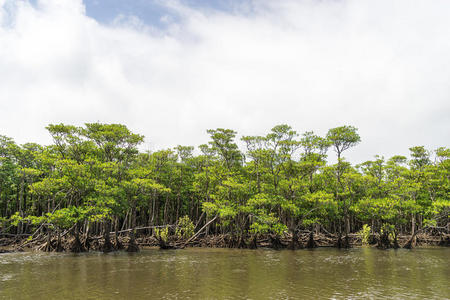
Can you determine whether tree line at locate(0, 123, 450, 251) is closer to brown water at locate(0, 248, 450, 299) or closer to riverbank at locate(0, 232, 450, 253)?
riverbank at locate(0, 232, 450, 253)

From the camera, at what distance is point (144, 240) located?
1447 inches

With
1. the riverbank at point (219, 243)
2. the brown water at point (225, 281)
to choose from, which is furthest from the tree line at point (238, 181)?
the brown water at point (225, 281)

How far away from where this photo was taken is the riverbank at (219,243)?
2909cm

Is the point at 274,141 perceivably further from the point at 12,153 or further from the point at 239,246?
A: the point at 12,153

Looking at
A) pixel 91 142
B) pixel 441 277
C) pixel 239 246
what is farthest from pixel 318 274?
pixel 91 142

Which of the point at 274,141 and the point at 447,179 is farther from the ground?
the point at 274,141

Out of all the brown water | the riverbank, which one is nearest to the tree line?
the riverbank

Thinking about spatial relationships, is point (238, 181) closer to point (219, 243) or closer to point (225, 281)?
point (219, 243)

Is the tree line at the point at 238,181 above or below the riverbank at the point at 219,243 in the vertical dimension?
above

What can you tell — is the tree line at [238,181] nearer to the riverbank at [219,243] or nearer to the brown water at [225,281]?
the riverbank at [219,243]

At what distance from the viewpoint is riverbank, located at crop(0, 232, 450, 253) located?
2909 cm

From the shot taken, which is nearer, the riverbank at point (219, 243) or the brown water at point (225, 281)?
the brown water at point (225, 281)

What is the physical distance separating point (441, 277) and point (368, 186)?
61.1ft

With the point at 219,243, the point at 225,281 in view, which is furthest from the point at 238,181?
the point at 225,281
